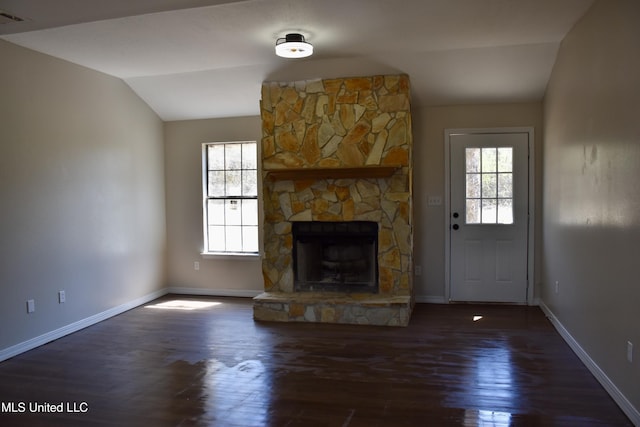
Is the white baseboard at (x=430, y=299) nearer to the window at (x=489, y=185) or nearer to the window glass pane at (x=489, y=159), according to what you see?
the window at (x=489, y=185)

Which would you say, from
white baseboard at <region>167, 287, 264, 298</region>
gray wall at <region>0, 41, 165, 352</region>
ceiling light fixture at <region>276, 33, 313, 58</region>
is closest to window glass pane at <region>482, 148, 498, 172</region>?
ceiling light fixture at <region>276, 33, 313, 58</region>

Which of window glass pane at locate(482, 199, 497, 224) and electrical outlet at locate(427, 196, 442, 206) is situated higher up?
electrical outlet at locate(427, 196, 442, 206)

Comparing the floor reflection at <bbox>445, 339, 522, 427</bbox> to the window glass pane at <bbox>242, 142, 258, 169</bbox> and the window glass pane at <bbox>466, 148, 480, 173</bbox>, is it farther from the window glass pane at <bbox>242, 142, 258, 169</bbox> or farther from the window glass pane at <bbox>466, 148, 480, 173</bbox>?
the window glass pane at <bbox>242, 142, 258, 169</bbox>

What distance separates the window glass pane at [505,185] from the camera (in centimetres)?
559

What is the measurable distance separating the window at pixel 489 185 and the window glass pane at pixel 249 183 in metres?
2.56

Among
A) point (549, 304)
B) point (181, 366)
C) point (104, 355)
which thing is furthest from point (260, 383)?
point (549, 304)

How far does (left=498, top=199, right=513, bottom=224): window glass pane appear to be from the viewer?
5594 millimetres

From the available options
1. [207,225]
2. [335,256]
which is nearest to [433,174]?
[335,256]

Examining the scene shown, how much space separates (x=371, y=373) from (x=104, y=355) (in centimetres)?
222

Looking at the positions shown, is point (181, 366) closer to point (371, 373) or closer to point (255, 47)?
point (371, 373)

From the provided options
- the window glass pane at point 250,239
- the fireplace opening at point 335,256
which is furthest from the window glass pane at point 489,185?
the window glass pane at point 250,239

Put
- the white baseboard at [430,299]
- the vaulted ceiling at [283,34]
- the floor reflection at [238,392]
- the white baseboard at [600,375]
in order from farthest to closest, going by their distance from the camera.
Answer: the white baseboard at [430,299], the vaulted ceiling at [283,34], the floor reflection at [238,392], the white baseboard at [600,375]

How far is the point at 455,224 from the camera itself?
18.7 ft

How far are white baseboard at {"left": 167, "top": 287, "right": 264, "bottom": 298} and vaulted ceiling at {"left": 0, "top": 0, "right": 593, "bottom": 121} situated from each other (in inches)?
87.9
